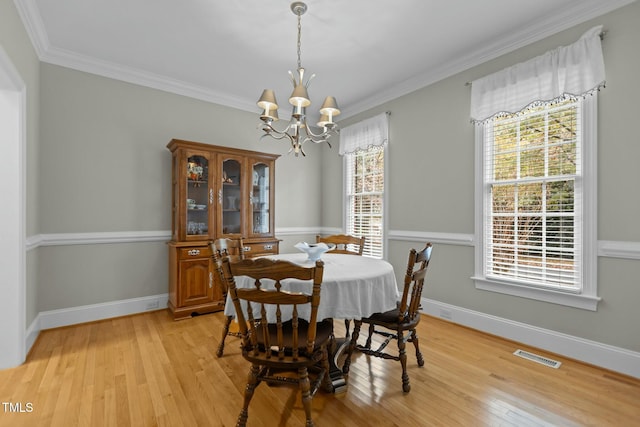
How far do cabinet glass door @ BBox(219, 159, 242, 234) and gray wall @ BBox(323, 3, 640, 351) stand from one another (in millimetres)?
1712

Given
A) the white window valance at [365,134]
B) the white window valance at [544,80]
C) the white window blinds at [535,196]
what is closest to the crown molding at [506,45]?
the white window valance at [544,80]

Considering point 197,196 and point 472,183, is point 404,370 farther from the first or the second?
point 197,196

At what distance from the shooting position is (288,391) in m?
2.11

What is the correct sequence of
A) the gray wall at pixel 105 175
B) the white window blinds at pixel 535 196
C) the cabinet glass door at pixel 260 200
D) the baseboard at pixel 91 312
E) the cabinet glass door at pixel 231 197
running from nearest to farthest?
1. the white window blinds at pixel 535 196
2. the baseboard at pixel 91 312
3. the gray wall at pixel 105 175
4. the cabinet glass door at pixel 231 197
5. the cabinet glass door at pixel 260 200

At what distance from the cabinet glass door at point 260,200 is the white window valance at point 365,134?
4.41ft

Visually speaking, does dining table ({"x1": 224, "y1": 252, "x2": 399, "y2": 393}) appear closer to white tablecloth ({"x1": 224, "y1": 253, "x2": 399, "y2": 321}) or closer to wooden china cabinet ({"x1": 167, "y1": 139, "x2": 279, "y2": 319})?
white tablecloth ({"x1": 224, "y1": 253, "x2": 399, "y2": 321})

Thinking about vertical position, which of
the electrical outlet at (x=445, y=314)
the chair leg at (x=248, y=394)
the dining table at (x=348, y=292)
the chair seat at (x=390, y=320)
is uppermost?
the dining table at (x=348, y=292)

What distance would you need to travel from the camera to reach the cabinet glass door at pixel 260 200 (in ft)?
13.7

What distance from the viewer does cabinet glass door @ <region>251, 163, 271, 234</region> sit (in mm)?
4184

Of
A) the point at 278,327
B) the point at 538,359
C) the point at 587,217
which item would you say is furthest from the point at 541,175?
the point at 278,327

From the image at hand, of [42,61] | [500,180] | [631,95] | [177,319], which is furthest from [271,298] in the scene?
[42,61]

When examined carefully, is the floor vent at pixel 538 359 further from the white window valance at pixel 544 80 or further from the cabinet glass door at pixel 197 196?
the cabinet glass door at pixel 197 196

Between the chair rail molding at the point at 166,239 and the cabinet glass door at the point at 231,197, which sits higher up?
the cabinet glass door at the point at 231,197

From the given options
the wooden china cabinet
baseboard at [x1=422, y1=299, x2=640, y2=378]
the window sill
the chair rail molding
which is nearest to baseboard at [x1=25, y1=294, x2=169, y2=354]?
the wooden china cabinet
